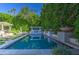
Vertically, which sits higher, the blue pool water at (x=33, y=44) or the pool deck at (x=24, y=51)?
the blue pool water at (x=33, y=44)

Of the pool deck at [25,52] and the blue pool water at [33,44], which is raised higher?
the blue pool water at [33,44]

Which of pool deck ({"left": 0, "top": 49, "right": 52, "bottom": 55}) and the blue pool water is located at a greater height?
the blue pool water

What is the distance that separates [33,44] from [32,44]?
0.07 ft

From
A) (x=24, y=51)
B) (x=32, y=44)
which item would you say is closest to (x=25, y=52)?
(x=24, y=51)

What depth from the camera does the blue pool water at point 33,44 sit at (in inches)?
200

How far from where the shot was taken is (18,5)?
5070mm

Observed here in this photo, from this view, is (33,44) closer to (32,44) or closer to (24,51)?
(32,44)

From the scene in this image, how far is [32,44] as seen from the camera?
5.14 metres

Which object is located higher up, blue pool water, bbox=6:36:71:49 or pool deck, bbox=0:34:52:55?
blue pool water, bbox=6:36:71:49

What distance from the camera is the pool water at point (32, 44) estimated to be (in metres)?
5.09

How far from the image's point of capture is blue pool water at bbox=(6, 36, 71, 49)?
5086 mm

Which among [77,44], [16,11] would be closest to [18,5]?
[16,11]
